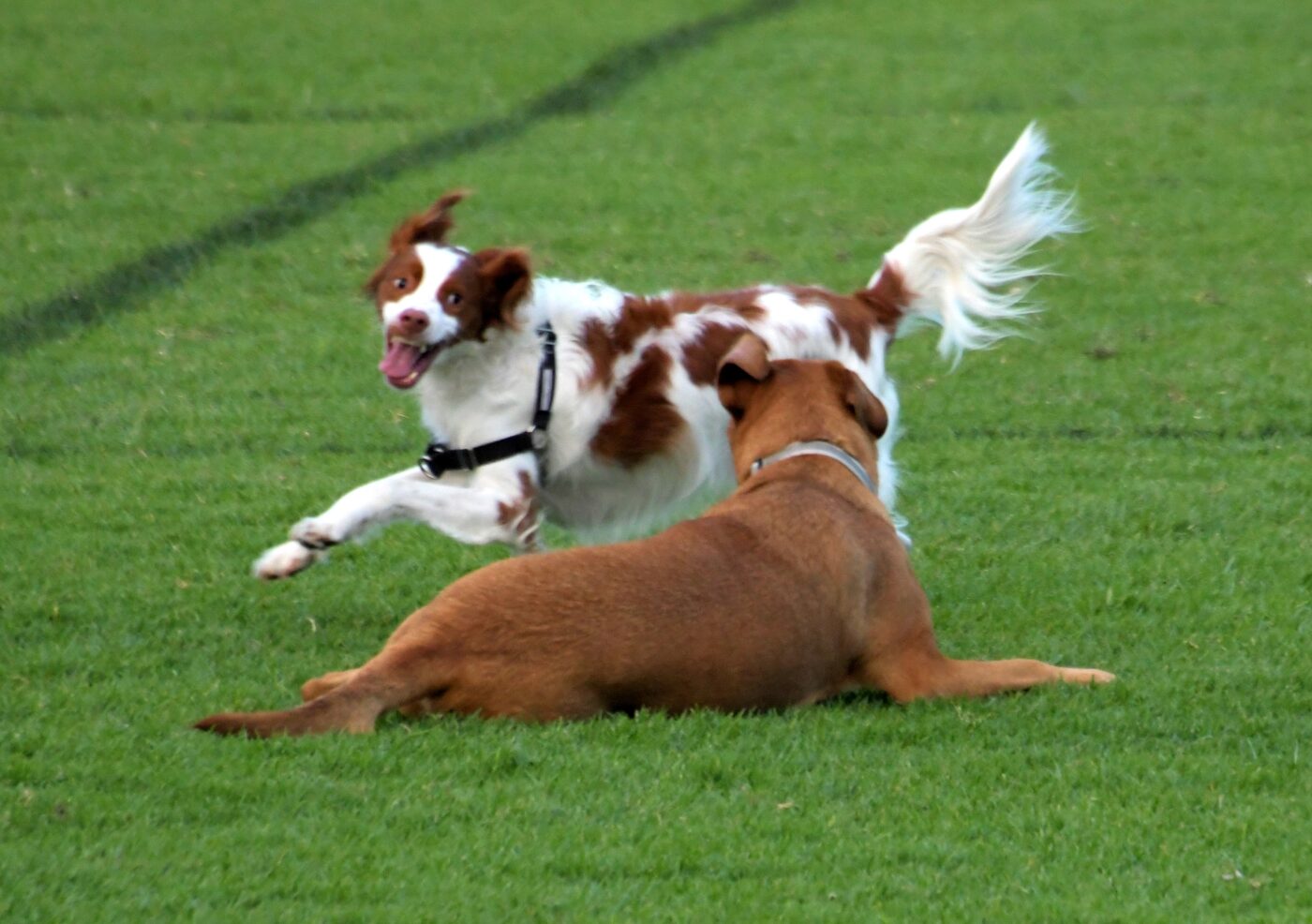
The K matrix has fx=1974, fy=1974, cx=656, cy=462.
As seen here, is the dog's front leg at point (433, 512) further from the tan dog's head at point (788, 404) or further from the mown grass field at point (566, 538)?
the tan dog's head at point (788, 404)

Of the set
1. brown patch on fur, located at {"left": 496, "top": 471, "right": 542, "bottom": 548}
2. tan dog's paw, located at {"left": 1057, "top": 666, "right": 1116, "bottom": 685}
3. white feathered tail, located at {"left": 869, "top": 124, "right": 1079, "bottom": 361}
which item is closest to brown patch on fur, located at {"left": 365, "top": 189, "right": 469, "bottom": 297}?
brown patch on fur, located at {"left": 496, "top": 471, "right": 542, "bottom": 548}

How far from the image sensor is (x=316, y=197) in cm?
1330

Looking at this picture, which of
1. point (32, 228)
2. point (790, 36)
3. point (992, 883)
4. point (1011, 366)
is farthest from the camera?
point (790, 36)

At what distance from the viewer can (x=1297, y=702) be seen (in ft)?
18.1

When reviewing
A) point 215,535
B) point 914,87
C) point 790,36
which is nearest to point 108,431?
point 215,535

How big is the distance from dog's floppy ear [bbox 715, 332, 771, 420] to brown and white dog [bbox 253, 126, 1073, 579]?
46cm

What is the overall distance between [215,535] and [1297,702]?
390 centimetres

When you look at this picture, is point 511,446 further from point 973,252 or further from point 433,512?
point 973,252

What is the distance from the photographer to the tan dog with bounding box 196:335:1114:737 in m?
5.00

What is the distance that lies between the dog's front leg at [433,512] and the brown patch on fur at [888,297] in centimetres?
148

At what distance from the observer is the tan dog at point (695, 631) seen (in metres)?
5.00

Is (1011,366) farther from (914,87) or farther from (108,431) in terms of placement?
(914,87)

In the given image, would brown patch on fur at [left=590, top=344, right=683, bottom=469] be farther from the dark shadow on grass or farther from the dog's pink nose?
the dark shadow on grass

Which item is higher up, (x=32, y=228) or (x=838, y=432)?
(x=838, y=432)
